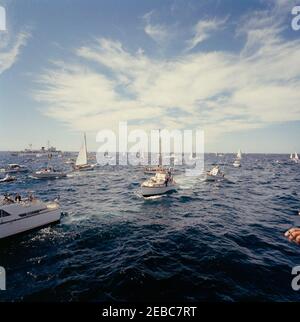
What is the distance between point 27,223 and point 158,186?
22931mm

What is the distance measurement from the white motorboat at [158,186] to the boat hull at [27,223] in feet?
56.8

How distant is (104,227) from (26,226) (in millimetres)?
7462

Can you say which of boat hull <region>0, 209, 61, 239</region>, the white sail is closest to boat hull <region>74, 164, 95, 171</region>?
the white sail

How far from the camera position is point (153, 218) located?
1073 inches

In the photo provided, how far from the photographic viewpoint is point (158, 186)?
3997 centimetres

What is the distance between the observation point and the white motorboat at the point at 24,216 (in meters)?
19.8

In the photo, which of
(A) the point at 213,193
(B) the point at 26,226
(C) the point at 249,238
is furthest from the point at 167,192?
(B) the point at 26,226
